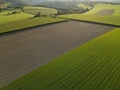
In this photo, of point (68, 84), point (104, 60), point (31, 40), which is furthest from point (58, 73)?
point (31, 40)

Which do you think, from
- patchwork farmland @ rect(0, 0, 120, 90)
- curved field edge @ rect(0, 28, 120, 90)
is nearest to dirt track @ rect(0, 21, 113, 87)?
patchwork farmland @ rect(0, 0, 120, 90)

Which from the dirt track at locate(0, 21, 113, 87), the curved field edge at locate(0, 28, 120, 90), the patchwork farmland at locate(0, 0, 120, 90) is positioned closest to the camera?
the curved field edge at locate(0, 28, 120, 90)

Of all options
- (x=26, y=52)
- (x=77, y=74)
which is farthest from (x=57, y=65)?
(x=26, y=52)

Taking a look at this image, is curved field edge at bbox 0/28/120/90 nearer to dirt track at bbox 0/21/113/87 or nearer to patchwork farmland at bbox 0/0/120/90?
patchwork farmland at bbox 0/0/120/90

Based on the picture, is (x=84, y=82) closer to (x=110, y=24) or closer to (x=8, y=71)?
(x=8, y=71)

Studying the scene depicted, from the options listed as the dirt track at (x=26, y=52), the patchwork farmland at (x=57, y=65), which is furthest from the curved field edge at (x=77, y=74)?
the dirt track at (x=26, y=52)

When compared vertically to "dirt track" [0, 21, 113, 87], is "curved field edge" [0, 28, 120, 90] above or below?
above

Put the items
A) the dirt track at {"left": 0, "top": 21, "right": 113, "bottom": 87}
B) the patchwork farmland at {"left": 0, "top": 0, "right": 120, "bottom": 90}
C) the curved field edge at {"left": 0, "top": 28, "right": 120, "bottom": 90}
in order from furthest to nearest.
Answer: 1. the dirt track at {"left": 0, "top": 21, "right": 113, "bottom": 87}
2. the patchwork farmland at {"left": 0, "top": 0, "right": 120, "bottom": 90}
3. the curved field edge at {"left": 0, "top": 28, "right": 120, "bottom": 90}

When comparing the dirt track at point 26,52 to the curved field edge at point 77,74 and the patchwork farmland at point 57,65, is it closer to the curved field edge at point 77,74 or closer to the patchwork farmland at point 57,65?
the patchwork farmland at point 57,65
